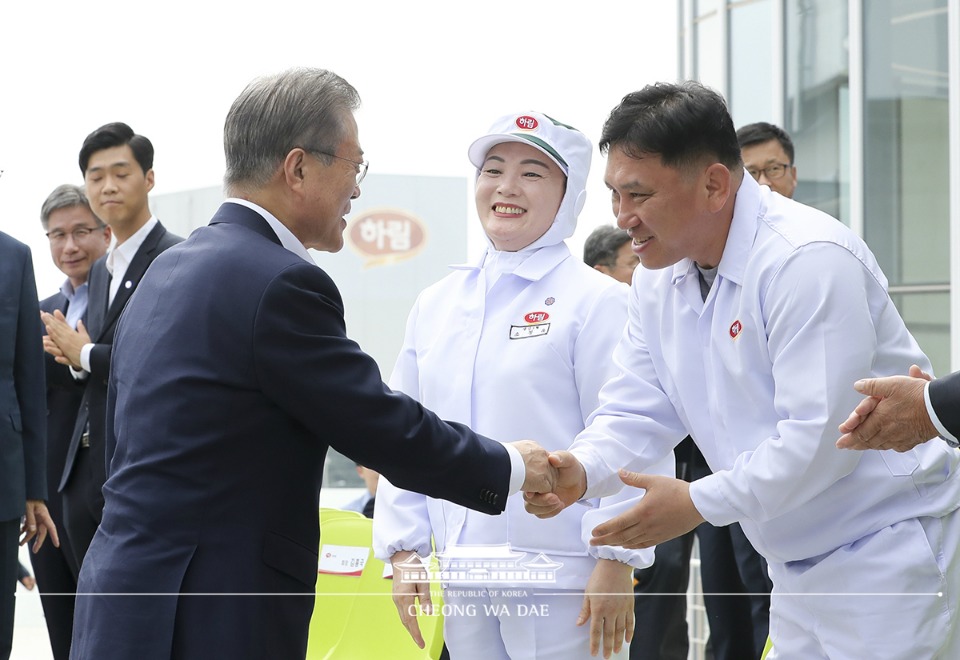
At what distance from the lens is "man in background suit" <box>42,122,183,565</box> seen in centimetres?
393

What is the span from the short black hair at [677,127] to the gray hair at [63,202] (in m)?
2.98

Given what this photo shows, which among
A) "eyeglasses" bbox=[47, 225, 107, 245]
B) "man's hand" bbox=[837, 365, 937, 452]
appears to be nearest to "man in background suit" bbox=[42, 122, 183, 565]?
"eyeglasses" bbox=[47, 225, 107, 245]

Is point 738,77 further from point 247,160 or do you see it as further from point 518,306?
point 247,160

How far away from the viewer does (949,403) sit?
206 cm

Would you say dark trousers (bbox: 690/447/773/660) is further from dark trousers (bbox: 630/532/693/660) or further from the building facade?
the building facade

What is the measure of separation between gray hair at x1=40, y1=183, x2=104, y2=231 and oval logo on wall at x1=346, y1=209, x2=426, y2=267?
6.75 metres

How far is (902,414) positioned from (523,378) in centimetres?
92

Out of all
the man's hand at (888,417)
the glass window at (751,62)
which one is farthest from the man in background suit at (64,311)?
the glass window at (751,62)

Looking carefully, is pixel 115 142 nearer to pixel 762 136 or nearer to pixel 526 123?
pixel 526 123

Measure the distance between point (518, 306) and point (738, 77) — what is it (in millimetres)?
7125

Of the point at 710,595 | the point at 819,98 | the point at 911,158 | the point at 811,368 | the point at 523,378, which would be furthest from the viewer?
the point at 819,98

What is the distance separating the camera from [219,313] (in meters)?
2.03

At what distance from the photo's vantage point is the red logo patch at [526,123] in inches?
114

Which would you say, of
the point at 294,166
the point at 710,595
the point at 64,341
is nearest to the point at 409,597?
the point at 710,595
